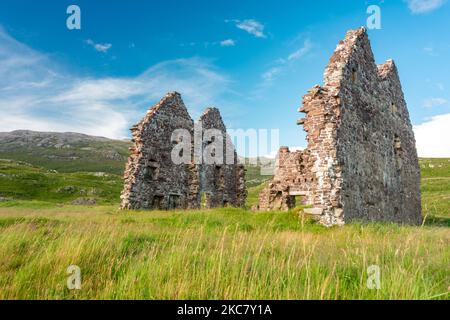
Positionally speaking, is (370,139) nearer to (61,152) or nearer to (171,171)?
(171,171)

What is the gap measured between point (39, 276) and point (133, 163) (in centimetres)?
1752

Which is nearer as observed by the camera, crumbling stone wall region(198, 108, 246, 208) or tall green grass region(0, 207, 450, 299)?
tall green grass region(0, 207, 450, 299)

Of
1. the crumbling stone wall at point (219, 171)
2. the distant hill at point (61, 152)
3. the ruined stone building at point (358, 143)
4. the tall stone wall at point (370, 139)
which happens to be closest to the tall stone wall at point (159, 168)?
the crumbling stone wall at point (219, 171)

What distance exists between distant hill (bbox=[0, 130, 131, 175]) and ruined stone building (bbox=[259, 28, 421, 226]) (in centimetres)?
9716

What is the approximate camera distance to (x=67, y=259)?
519 centimetres

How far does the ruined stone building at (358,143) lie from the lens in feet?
42.4

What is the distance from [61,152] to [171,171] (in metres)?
135

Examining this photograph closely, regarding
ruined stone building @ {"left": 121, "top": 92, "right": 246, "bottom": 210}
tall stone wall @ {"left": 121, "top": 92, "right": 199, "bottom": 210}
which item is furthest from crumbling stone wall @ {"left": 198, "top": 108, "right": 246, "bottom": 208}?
tall stone wall @ {"left": 121, "top": 92, "right": 199, "bottom": 210}

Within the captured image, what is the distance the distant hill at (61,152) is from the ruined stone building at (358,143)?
9716 cm

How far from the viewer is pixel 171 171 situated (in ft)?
78.4

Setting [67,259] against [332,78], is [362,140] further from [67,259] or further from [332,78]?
[67,259]

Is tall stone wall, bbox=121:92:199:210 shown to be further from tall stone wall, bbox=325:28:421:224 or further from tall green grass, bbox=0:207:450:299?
tall green grass, bbox=0:207:450:299

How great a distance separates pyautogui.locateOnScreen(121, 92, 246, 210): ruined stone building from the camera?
72.2ft

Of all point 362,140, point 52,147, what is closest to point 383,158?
point 362,140
